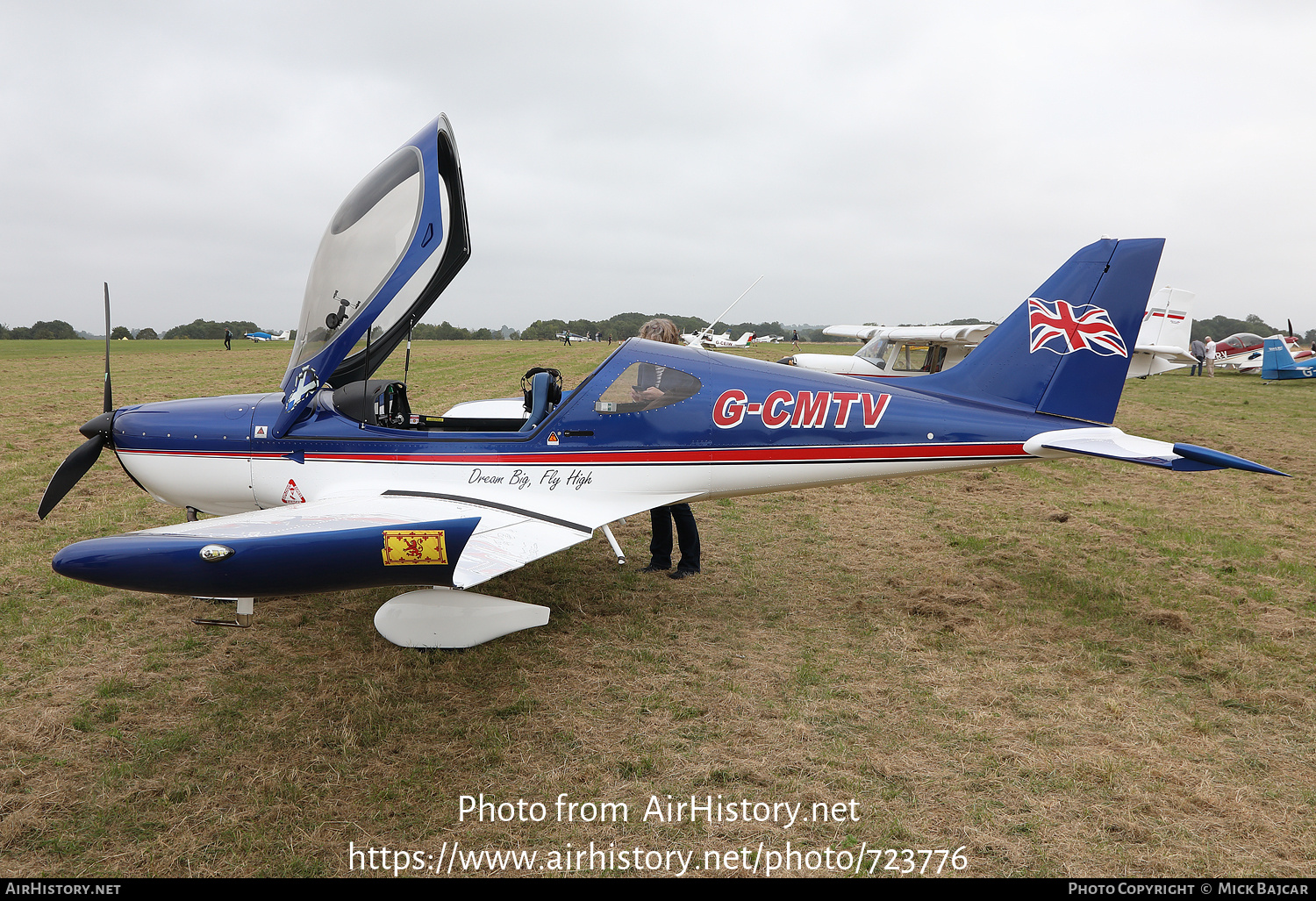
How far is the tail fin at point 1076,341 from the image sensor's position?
16.0ft

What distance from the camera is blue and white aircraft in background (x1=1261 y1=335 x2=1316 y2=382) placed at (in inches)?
1053

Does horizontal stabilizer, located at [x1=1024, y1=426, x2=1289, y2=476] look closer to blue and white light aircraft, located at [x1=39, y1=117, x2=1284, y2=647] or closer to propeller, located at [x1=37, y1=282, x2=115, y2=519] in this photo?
blue and white light aircraft, located at [x1=39, y1=117, x2=1284, y2=647]

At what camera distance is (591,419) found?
15.4ft

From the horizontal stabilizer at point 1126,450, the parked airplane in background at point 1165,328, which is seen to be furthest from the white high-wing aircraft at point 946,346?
the horizontal stabilizer at point 1126,450

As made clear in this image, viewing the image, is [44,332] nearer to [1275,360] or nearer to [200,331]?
[200,331]

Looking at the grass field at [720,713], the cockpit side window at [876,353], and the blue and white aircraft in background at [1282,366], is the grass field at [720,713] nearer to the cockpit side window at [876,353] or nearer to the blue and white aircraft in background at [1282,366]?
the cockpit side window at [876,353]

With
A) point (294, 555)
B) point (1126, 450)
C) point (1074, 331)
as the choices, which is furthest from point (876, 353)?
point (294, 555)

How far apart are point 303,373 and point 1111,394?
558 centimetres

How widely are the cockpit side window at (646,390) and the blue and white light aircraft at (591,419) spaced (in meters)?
0.01

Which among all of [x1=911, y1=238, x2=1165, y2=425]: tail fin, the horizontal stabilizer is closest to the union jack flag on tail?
[x1=911, y1=238, x2=1165, y2=425]: tail fin
